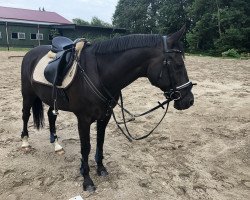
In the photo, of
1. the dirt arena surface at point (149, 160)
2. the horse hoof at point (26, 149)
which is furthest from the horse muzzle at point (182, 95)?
the horse hoof at point (26, 149)

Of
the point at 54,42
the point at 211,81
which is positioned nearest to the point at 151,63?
the point at 54,42

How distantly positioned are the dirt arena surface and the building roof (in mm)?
32805

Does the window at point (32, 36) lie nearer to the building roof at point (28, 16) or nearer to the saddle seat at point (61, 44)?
the building roof at point (28, 16)

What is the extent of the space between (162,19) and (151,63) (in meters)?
36.7

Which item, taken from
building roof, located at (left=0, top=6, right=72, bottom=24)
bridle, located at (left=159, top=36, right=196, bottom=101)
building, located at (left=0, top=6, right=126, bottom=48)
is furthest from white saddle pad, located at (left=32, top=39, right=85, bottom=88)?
building roof, located at (left=0, top=6, right=72, bottom=24)

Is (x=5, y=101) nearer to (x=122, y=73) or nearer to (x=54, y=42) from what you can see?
(x=54, y=42)

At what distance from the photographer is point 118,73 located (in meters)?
3.25

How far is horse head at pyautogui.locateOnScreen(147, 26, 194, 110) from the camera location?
9.72ft

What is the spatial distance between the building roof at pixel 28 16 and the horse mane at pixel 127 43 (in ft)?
117

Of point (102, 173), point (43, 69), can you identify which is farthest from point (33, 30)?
point (102, 173)

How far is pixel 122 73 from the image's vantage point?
10.6 ft

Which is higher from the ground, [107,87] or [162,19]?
[162,19]

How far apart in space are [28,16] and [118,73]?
1543 inches

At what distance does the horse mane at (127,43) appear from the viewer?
308 centimetres
